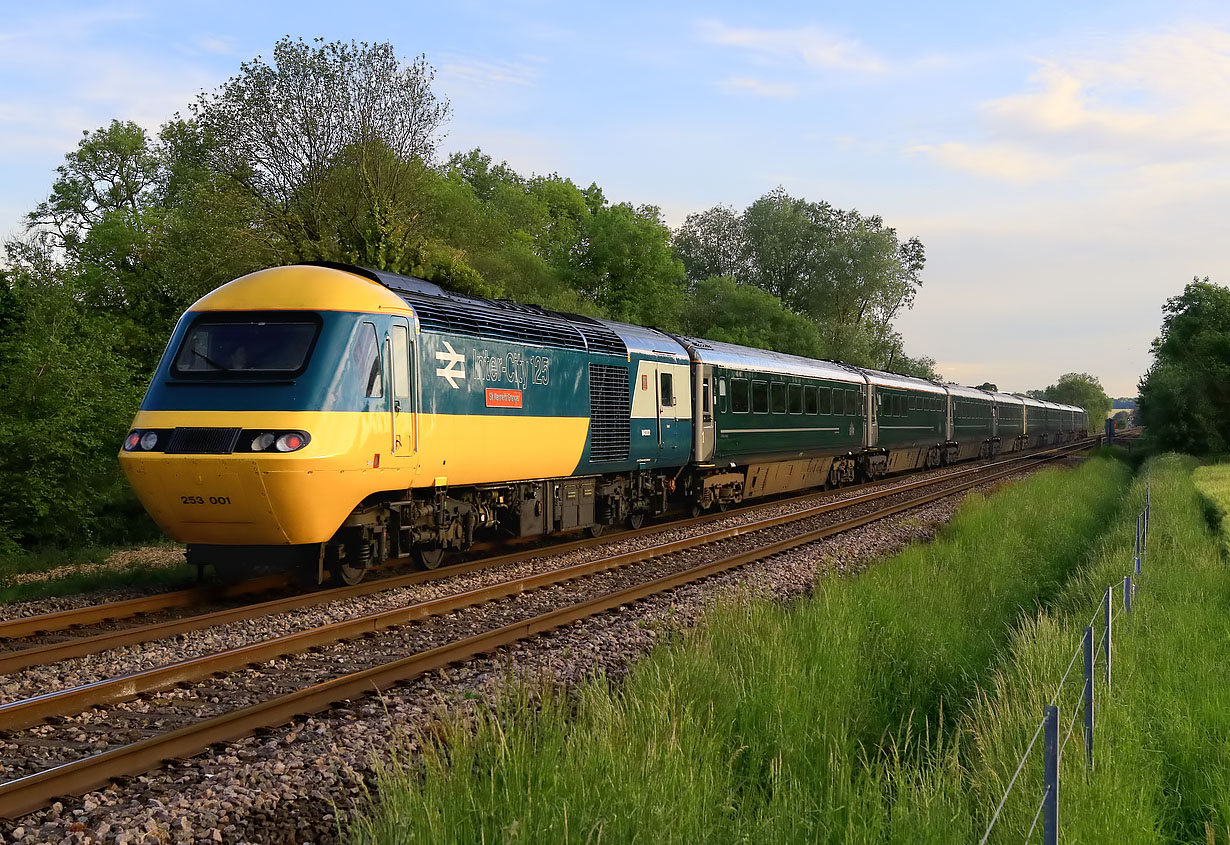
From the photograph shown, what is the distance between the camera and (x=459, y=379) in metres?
12.0

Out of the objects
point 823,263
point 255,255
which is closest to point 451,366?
point 255,255

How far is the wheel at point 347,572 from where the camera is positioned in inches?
442

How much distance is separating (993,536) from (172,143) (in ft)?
151

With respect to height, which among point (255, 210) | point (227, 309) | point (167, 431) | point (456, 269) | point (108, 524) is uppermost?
point (255, 210)

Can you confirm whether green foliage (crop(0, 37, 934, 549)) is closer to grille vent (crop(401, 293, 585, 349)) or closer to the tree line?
the tree line

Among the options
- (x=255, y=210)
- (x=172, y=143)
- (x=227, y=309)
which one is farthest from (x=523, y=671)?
(x=172, y=143)

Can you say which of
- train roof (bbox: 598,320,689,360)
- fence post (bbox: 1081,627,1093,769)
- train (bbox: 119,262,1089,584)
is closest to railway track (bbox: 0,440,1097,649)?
train (bbox: 119,262,1089,584)

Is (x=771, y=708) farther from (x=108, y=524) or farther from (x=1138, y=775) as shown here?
(x=108, y=524)

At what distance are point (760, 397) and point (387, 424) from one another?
39.4 ft

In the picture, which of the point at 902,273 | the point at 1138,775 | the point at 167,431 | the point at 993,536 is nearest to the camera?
the point at 1138,775

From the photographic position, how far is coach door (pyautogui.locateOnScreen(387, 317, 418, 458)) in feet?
35.7

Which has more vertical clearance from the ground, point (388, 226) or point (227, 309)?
point (388, 226)

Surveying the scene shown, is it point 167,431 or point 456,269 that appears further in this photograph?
point 456,269

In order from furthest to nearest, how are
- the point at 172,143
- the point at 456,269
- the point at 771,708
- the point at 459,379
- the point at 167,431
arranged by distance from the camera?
the point at 172,143
the point at 456,269
the point at 459,379
the point at 167,431
the point at 771,708
